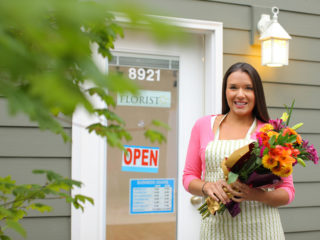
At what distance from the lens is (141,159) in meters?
2.54

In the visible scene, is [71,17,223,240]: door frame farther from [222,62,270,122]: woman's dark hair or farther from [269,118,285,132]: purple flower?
[269,118,285,132]: purple flower

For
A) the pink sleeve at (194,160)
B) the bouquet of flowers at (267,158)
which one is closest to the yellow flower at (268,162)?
the bouquet of flowers at (267,158)

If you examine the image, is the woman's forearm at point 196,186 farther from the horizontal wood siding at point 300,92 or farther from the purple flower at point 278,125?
the horizontal wood siding at point 300,92

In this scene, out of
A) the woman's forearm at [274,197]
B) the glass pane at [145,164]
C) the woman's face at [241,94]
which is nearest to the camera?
the woman's forearm at [274,197]

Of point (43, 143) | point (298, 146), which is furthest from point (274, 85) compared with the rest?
point (43, 143)

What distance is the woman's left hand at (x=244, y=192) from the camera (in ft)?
5.07

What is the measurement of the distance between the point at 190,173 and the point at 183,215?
0.87m

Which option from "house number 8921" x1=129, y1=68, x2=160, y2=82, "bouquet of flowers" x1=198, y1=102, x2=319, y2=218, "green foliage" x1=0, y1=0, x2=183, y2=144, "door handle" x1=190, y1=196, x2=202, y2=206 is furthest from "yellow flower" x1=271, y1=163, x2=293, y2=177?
"house number 8921" x1=129, y1=68, x2=160, y2=82

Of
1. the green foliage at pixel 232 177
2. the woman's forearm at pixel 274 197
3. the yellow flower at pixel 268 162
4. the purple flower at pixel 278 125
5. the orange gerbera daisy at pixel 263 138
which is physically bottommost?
the woman's forearm at pixel 274 197

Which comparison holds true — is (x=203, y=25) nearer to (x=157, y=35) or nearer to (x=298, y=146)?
(x=298, y=146)

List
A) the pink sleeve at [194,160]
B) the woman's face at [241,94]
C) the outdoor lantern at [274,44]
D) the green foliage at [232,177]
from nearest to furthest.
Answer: the green foliage at [232,177]
the woman's face at [241,94]
the pink sleeve at [194,160]
the outdoor lantern at [274,44]

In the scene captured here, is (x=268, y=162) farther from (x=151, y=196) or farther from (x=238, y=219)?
(x=151, y=196)

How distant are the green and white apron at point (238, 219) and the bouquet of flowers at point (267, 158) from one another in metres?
0.14

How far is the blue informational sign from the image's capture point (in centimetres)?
253
